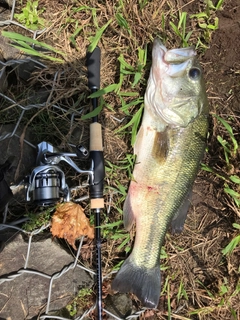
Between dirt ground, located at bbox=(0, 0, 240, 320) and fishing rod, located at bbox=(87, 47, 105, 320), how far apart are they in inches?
10.0

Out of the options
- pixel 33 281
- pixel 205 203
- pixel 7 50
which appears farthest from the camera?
pixel 205 203

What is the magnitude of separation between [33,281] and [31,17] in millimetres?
2069

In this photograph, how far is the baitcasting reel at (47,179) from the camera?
2375 mm

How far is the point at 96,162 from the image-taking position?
2.62 metres

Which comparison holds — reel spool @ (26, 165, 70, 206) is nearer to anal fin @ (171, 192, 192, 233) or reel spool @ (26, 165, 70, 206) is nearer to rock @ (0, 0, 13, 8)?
anal fin @ (171, 192, 192, 233)

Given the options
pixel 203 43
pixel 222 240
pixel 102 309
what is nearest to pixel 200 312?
pixel 222 240

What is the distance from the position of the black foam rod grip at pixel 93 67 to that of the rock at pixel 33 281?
1235 mm

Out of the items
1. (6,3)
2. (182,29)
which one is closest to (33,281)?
(6,3)

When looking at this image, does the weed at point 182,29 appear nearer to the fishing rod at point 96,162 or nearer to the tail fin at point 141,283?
the fishing rod at point 96,162

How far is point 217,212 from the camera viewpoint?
3.18 m

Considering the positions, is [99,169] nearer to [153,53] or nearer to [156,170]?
[156,170]

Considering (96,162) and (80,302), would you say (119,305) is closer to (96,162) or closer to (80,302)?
(80,302)

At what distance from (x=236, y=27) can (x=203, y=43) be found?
32 cm

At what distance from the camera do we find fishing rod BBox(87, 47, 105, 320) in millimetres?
2621
